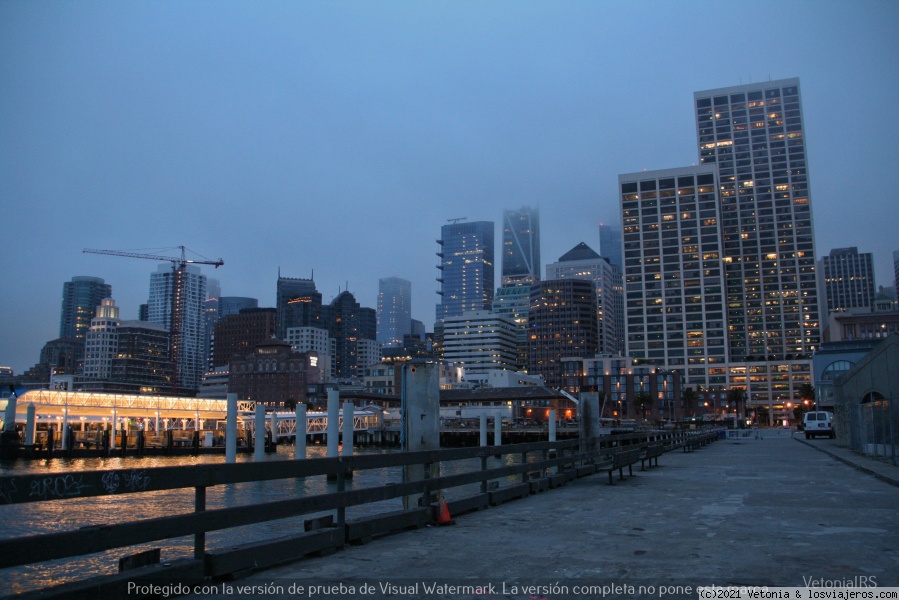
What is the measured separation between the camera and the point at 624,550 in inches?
329

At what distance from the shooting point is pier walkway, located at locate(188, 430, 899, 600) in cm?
671

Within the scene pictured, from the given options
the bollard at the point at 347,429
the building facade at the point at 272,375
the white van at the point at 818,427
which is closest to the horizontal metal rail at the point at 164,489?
the bollard at the point at 347,429

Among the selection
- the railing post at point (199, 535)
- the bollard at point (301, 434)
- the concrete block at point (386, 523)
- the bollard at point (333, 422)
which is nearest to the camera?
the railing post at point (199, 535)

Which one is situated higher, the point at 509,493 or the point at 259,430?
the point at 509,493

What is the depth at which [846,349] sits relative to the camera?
8275 centimetres

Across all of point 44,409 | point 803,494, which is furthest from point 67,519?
point 44,409

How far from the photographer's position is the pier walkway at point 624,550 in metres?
6.71

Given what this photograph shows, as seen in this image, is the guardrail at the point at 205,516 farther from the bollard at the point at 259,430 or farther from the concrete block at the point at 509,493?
the bollard at the point at 259,430

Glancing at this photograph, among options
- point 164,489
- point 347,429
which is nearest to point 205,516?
point 164,489

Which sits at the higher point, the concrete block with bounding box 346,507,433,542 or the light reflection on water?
the concrete block with bounding box 346,507,433,542

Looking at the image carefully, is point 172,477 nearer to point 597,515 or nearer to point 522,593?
point 522,593

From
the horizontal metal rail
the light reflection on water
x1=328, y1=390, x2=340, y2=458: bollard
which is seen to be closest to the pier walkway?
the horizontal metal rail

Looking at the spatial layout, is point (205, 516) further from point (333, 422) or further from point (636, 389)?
point (636, 389)

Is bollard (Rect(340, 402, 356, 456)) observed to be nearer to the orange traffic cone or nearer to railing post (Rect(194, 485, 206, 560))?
the orange traffic cone
